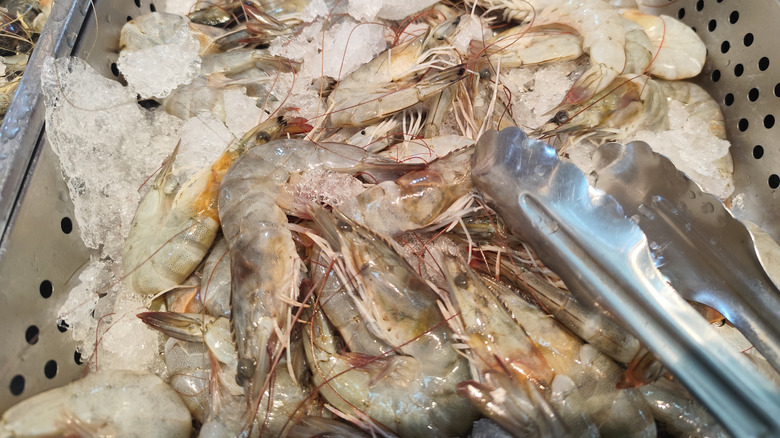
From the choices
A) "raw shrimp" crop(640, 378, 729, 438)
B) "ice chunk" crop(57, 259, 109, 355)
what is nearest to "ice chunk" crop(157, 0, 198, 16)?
"ice chunk" crop(57, 259, 109, 355)

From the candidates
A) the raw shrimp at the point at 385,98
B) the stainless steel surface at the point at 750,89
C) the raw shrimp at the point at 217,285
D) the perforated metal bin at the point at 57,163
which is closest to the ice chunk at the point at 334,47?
the raw shrimp at the point at 385,98

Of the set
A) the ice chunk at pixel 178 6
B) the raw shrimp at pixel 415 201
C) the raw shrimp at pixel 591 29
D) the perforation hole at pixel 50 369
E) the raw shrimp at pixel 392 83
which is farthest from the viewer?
the ice chunk at pixel 178 6

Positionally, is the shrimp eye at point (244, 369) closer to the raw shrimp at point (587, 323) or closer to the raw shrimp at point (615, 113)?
the raw shrimp at point (587, 323)

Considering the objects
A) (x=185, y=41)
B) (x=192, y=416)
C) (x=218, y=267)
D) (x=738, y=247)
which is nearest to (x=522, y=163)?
Result: (x=738, y=247)

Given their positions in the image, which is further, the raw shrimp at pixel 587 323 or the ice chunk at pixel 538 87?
the ice chunk at pixel 538 87

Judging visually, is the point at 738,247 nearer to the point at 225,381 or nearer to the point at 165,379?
the point at 225,381

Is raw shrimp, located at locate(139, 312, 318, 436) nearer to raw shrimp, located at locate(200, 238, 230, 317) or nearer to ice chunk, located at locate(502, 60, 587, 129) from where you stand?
raw shrimp, located at locate(200, 238, 230, 317)

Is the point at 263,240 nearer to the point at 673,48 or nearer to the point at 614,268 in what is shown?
the point at 614,268
